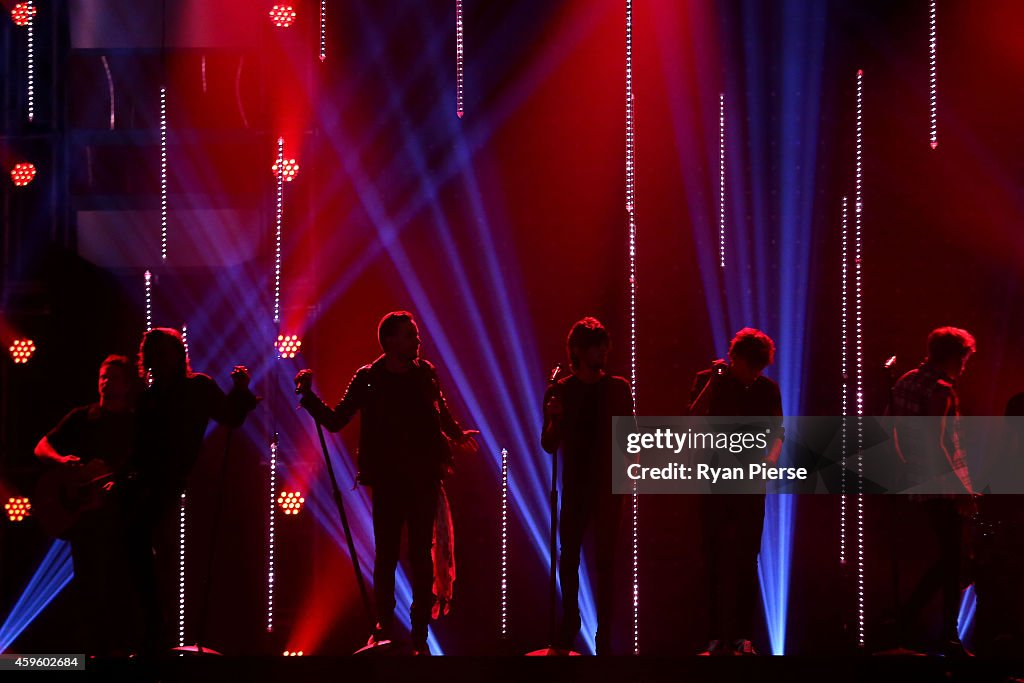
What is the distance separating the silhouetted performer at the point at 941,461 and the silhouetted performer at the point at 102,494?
12.5 feet

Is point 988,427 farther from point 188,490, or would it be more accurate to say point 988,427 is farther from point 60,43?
point 60,43

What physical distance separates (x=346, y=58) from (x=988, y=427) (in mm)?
4307

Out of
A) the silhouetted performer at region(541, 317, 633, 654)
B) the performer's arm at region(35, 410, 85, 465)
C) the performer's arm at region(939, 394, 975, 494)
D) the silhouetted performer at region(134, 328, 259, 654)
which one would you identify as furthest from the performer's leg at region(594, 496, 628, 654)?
the performer's arm at region(35, 410, 85, 465)

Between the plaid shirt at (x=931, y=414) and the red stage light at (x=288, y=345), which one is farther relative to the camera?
the red stage light at (x=288, y=345)

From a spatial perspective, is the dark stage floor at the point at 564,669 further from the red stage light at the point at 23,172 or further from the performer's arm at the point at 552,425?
the red stage light at the point at 23,172

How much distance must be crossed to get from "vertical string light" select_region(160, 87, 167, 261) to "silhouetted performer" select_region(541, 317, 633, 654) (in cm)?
263

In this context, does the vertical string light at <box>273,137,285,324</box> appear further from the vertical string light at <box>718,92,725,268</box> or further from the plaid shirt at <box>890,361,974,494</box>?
the plaid shirt at <box>890,361,974,494</box>

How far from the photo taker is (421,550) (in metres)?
4.70

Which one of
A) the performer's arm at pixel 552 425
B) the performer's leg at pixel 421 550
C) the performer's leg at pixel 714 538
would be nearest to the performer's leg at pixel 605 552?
the performer's arm at pixel 552 425

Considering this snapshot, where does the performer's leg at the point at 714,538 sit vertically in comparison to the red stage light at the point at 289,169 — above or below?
below

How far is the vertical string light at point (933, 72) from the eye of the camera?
19.3 feet

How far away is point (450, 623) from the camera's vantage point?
588 cm

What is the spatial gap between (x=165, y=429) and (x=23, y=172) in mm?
2299

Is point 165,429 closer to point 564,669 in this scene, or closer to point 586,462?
point 586,462
